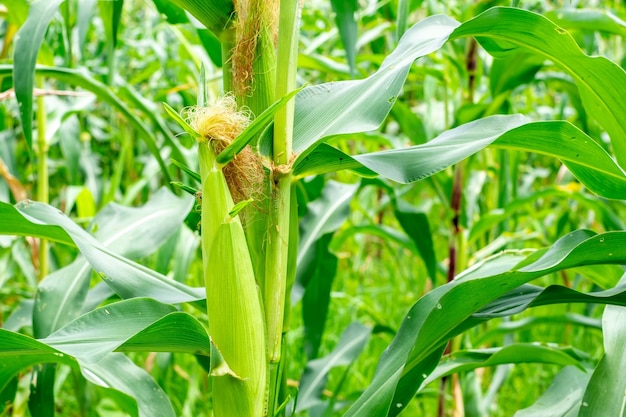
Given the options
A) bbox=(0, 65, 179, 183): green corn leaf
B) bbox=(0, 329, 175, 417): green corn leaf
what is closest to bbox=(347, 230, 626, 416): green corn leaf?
bbox=(0, 329, 175, 417): green corn leaf

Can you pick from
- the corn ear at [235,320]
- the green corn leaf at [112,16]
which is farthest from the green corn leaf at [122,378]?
the green corn leaf at [112,16]

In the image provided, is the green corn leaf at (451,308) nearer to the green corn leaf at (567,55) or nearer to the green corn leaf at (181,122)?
the green corn leaf at (567,55)

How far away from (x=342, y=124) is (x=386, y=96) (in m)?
0.05

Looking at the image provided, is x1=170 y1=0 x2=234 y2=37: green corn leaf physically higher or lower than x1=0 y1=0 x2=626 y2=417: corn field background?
higher

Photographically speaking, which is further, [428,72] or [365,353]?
[365,353]

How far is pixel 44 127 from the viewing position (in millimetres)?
1418

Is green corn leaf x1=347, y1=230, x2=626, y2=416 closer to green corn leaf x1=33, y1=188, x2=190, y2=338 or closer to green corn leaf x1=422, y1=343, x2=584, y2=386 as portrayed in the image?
green corn leaf x1=422, y1=343, x2=584, y2=386

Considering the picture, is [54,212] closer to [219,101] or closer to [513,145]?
[219,101]

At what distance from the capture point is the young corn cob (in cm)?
59

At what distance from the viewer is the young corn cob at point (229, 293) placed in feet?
1.93

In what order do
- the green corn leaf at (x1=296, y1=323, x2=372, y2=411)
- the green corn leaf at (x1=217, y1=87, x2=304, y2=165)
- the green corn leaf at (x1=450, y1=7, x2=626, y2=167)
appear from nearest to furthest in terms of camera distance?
the green corn leaf at (x1=217, y1=87, x2=304, y2=165)
the green corn leaf at (x1=450, y1=7, x2=626, y2=167)
the green corn leaf at (x1=296, y1=323, x2=372, y2=411)

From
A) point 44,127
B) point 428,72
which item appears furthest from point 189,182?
point 428,72

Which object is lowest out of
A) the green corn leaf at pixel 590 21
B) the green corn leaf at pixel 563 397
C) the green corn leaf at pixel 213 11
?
the green corn leaf at pixel 563 397

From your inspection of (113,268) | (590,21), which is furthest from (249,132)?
(590,21)
